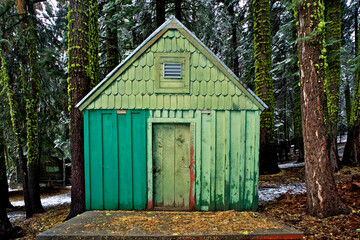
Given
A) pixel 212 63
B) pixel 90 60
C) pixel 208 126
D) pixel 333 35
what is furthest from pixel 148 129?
pixel 333 35

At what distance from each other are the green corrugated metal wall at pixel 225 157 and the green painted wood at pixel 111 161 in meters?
0.94

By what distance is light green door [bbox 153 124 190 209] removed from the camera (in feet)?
17.8

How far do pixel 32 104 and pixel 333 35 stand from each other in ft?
38.7

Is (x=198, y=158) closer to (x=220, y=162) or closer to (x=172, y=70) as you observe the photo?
(x=220, y=162)

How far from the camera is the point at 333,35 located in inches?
363

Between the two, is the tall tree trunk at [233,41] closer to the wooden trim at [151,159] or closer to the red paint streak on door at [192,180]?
the wooden trim at [151,159]

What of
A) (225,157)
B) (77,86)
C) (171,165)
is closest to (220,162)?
(225,157)

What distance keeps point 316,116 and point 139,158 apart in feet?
12.8

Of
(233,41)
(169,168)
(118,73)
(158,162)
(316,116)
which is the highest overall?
(233,41)

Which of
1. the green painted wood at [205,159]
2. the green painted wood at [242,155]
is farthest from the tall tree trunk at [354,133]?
the green painted wood at [205,159]

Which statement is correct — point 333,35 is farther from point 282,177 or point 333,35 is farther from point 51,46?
point 51,46

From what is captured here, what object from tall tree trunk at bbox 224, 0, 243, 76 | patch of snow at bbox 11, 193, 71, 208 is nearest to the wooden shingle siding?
patch of snow at bbox 11, 193, 71, 208

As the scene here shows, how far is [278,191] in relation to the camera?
24.2 ft

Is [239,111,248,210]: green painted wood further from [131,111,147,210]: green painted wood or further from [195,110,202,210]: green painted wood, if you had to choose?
[131,111,147,210]: green painted wood
